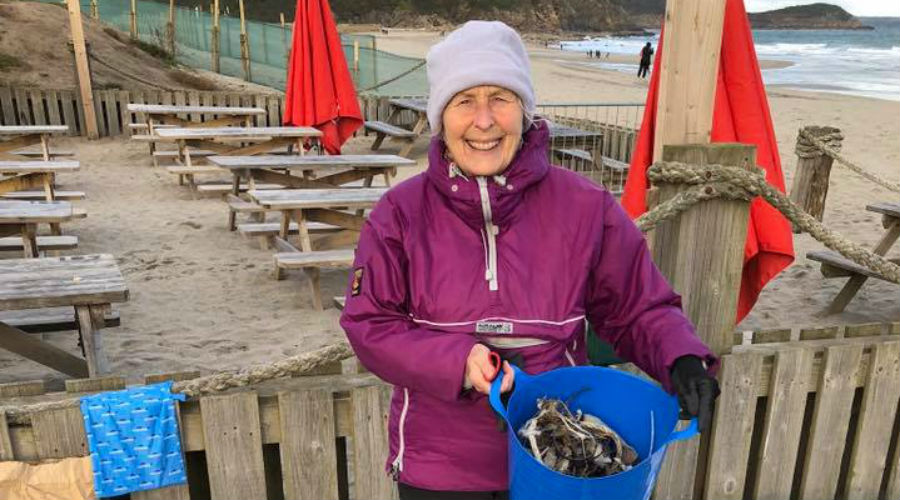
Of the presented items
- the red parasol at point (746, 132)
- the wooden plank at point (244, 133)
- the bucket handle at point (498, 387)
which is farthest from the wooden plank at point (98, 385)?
the wooden plank at point (244, 133)

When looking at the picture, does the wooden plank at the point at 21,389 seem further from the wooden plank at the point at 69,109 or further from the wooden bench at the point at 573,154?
the wooden plank at the point at 69,109

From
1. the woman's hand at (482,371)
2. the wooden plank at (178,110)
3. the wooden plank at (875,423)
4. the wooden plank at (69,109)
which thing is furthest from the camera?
the wooden plank at (69,109)

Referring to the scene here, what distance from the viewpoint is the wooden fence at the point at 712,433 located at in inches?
77.5

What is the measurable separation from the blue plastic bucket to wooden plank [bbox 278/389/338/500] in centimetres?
84

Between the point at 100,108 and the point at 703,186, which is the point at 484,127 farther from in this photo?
the point at 100,108

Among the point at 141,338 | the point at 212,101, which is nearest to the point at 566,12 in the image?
the point at 212,101

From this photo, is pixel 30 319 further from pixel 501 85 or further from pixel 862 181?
pixel 862 181

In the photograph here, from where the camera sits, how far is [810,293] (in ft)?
19.0

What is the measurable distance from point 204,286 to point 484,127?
458 centimetres

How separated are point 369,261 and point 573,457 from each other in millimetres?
591

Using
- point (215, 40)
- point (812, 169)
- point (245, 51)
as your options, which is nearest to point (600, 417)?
point (812, 169)

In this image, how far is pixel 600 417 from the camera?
1.47m

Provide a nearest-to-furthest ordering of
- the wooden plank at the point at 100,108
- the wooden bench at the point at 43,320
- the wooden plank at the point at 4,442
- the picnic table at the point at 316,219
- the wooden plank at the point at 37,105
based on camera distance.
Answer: the wooden plank at the point at 4,442 < the wooden bench at the point at 43,320 < the picnic table at the point at 316,219 < the wooden plank at the point at 37,105 < the wooden plank at the point at 100,108

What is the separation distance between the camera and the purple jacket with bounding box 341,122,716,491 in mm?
1425
